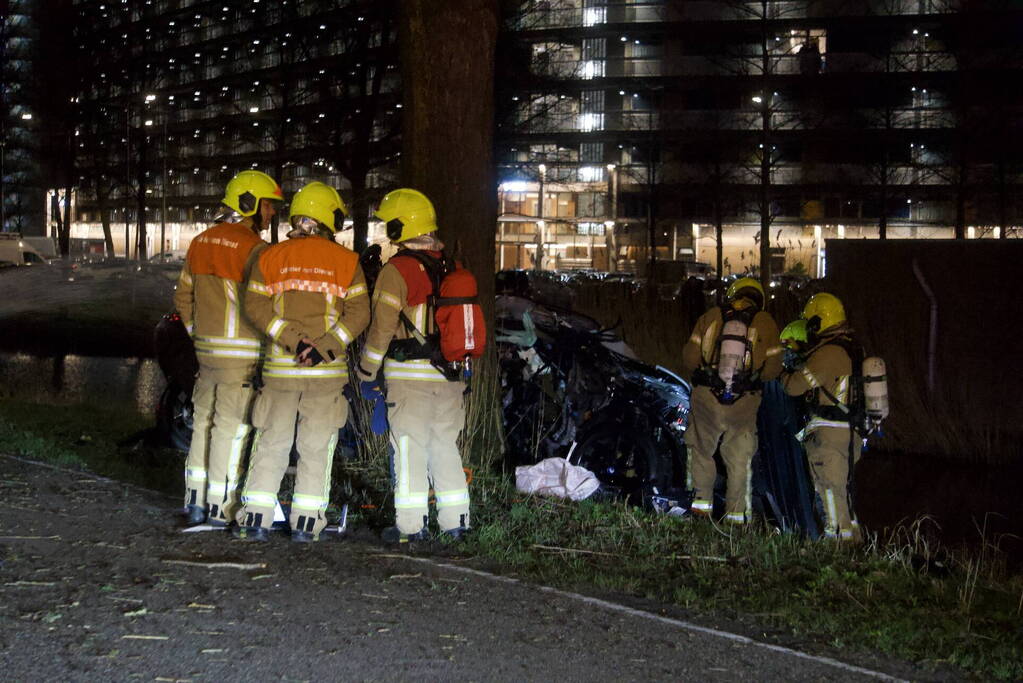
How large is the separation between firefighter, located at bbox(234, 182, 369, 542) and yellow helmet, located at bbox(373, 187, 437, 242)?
29 cm

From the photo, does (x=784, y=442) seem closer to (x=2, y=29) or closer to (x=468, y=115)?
(x=468, y=115)

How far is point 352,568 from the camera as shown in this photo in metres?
5.75

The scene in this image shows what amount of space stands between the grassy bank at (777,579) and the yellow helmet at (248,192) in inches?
85.2

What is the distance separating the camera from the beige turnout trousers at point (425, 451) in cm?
637

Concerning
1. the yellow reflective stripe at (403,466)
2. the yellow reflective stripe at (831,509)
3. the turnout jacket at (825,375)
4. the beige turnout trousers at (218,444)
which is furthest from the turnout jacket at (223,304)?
the yellow reflective stripe at (831,509)

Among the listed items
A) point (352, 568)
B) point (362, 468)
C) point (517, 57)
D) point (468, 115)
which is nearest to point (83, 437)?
point (362, 468)

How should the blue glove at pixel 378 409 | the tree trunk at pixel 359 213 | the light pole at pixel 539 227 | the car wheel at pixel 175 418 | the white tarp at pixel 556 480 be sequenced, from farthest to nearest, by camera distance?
the light pole at pixel 539 227, the tree trunk at pixel 359 213, the car wheel at pixel 175 418, the white tarp at pixel 556 480, the blue glove at pixel 378 409

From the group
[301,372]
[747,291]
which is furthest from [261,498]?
[747,291]

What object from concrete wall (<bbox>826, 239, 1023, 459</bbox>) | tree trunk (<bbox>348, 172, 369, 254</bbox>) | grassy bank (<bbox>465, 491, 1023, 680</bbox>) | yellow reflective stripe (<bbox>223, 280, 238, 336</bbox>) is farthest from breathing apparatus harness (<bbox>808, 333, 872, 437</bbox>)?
tree trunk (<bbox>348, 172, 369, 254</bbox>)

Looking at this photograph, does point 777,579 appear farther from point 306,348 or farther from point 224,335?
point 224,335

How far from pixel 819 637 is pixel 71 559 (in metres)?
3.36

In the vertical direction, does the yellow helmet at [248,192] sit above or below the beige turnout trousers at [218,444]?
above

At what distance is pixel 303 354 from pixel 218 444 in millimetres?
857

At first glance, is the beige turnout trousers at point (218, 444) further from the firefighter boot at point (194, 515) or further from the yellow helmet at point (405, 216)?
the yellow helmet at point (405, 216)
